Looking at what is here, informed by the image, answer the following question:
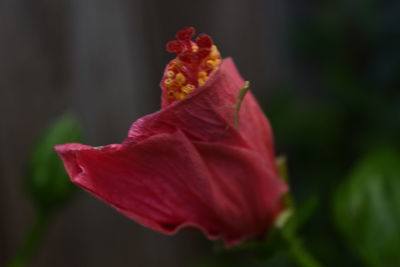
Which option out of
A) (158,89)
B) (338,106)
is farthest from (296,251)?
(338,106)

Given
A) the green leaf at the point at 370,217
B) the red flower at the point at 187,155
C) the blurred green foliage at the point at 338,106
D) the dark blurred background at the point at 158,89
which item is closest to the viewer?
the red flower at the point at 187,155

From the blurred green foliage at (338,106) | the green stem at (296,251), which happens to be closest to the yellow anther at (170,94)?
the green stem at (296,251)

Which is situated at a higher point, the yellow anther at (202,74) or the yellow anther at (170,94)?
the yellow anther at (202,74)

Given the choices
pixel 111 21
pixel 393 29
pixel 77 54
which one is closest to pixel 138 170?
pixel 77 54

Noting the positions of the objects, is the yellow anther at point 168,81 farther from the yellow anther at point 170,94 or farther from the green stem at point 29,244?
the green stem at point 29,244

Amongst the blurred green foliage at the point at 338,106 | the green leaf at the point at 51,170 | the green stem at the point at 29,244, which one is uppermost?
the green leaf at the point at 51,170

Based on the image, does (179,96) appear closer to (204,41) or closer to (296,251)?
(204,41)
